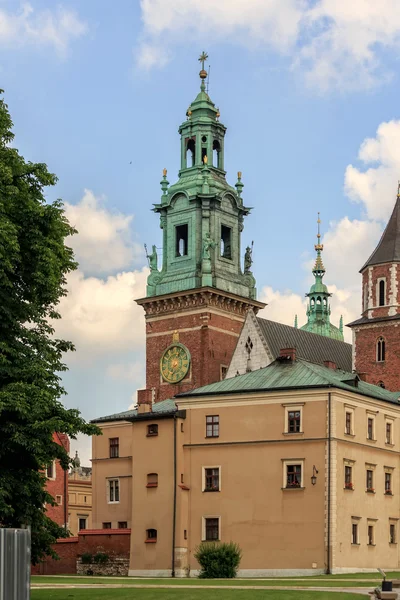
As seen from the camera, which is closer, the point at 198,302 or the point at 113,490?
the point at 113,490

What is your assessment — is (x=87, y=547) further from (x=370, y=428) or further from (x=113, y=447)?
(x=370, y=428)

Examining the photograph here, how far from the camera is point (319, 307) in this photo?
471 feet

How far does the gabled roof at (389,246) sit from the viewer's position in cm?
9344

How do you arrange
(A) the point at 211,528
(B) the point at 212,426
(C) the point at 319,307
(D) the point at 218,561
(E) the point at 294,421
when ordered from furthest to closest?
(C) the point at 319,307
(B) the point at 212,426
(A) the point at 211,528
(E) the point at 294,421
(D) the point at 218,561

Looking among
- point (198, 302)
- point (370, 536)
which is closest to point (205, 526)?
point (370, 536)

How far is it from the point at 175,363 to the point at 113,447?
847 inches

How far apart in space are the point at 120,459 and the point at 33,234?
126 feet

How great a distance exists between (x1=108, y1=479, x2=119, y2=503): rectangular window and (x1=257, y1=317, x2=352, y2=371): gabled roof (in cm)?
1784

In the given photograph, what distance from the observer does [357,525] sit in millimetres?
69125

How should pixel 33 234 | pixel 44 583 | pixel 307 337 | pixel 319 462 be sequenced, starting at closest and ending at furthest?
pixel 33 234 → pixel 44 583 → pixel 319 462 → pixel 307 337

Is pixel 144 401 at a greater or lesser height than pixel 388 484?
greater

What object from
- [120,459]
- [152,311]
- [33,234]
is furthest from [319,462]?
[152,311]

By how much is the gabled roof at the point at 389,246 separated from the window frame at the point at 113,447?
79.5 feet

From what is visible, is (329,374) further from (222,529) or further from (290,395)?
(222,529)
